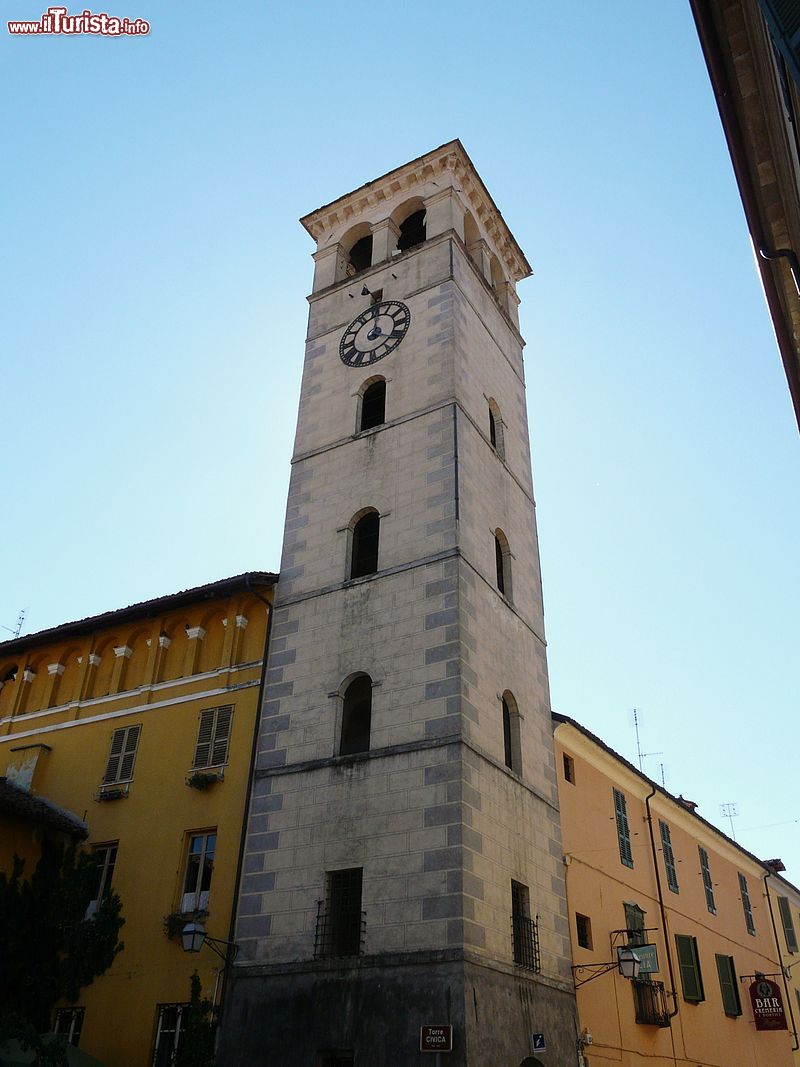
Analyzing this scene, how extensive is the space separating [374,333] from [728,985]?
21.5 m

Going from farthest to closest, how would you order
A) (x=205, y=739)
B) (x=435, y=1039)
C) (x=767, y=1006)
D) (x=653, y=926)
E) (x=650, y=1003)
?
(x=767, y=1006)
(x=653, y=926)
(x=650, y=1003)
(x=205, y=739)
(x=435, y=1039)

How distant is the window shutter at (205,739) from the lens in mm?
20050

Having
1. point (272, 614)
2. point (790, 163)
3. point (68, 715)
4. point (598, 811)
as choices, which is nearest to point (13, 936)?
point (68, 715)

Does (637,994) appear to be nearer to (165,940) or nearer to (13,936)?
(165,940)

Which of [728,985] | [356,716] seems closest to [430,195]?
[356,716]

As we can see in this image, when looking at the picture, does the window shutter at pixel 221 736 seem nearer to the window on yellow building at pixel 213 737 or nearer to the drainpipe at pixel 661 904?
the window on yellow building at pixel 213 737

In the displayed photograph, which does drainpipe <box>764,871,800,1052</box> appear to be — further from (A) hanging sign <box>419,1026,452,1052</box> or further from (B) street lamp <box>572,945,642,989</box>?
(A) hanging sign <box>419,1026,452,1052</box>

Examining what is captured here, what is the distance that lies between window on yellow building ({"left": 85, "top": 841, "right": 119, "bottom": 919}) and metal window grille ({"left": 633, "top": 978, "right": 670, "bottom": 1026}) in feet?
39.9

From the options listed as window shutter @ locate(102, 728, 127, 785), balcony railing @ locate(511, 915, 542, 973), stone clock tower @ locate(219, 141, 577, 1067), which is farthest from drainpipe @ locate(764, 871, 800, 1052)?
window shutter @ locate(102, 728, 127, 785)

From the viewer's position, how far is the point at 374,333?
2598 cm

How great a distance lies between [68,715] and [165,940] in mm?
6816

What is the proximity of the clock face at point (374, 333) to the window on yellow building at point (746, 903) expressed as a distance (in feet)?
74.0

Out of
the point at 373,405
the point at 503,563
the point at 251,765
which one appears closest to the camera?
the point at 251,765

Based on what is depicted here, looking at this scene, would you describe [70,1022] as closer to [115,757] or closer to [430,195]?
[115,757]
